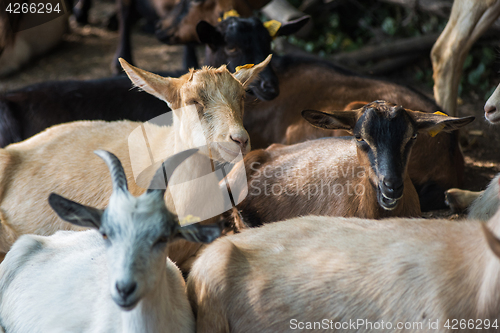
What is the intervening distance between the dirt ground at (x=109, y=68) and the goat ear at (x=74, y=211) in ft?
12.6

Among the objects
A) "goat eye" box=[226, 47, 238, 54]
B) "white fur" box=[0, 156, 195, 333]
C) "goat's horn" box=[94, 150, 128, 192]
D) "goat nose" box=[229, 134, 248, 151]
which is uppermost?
"goat eye" box=[226, 47, 238, 54]

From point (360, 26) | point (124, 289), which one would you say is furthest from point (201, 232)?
point (360, 26)

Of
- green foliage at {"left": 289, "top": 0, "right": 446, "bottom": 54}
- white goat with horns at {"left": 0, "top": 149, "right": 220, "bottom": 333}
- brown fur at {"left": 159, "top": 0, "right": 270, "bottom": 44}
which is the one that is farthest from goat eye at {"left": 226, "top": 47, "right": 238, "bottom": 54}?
green foliage at {"left": 289, "top": 0, "right": 446, "bottom": 54}

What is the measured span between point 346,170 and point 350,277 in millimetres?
1416

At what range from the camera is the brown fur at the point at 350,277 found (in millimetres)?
2232

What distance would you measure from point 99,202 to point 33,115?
6.20 ft

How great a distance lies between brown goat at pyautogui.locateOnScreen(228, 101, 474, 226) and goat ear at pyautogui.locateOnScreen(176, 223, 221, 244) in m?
1.26

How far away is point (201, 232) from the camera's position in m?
2.28

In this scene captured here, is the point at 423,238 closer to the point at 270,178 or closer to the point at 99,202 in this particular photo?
the point at 270,178

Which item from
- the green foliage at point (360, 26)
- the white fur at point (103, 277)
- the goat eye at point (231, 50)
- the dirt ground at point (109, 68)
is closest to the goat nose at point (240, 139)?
the white fur at point (103, 277)

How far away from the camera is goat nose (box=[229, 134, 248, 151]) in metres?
2.97

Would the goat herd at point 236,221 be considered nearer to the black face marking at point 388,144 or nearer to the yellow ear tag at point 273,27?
the black face marking at point 388,144

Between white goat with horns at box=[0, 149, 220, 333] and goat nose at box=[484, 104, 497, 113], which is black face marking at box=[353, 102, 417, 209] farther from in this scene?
white goat with horns at box=[0, 149, 220, 333]

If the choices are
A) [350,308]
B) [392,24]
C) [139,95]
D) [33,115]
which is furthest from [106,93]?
[392,24]
